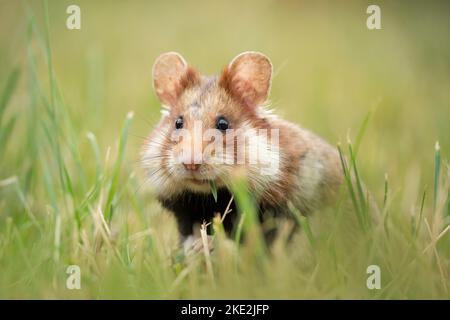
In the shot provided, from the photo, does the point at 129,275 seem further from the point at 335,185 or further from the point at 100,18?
the point at 100,18

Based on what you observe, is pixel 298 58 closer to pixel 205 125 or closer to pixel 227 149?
pixel 205 125

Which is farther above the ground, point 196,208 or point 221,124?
point 221,124

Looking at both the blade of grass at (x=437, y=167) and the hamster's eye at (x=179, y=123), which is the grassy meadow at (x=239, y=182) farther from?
the hamster's eye at (x=179, y=123)

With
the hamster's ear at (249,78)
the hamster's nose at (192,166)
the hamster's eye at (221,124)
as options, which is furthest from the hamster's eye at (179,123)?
the hamster's nose at (192,166)

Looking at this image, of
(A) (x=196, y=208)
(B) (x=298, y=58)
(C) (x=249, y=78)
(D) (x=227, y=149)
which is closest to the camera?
(D) (x=227, y=149)

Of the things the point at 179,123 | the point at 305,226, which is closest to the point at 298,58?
the point at 179,123

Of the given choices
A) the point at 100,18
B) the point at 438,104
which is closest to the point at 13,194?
the point at 438,104
